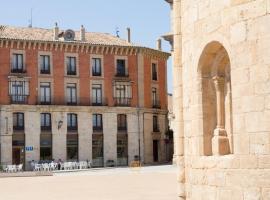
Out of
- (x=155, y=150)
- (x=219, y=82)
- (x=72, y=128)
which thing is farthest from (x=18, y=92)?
(x=219, y=82)

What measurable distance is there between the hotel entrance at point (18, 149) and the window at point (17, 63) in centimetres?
651

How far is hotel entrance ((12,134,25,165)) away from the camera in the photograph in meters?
56.7

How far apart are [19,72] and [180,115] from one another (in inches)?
1887

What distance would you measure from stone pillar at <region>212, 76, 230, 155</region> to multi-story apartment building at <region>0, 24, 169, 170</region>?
47.3 meters

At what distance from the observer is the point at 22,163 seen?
56.5m

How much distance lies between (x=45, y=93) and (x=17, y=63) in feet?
13.4

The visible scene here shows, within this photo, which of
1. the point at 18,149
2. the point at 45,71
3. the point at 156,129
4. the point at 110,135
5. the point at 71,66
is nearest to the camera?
the point at 18,149

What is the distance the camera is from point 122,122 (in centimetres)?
6175

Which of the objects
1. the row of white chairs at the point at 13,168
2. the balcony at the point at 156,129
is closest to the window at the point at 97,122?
the balcony at the point at 156,129

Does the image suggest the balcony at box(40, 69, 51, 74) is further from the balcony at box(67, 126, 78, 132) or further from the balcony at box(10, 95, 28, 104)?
the balcony at box(67, 126, 78, 132)

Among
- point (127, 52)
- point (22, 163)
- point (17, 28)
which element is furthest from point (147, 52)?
point (22, 163)

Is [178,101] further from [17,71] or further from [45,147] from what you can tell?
[17,71]

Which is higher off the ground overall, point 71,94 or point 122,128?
point 71,94

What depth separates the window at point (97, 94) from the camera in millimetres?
60625
